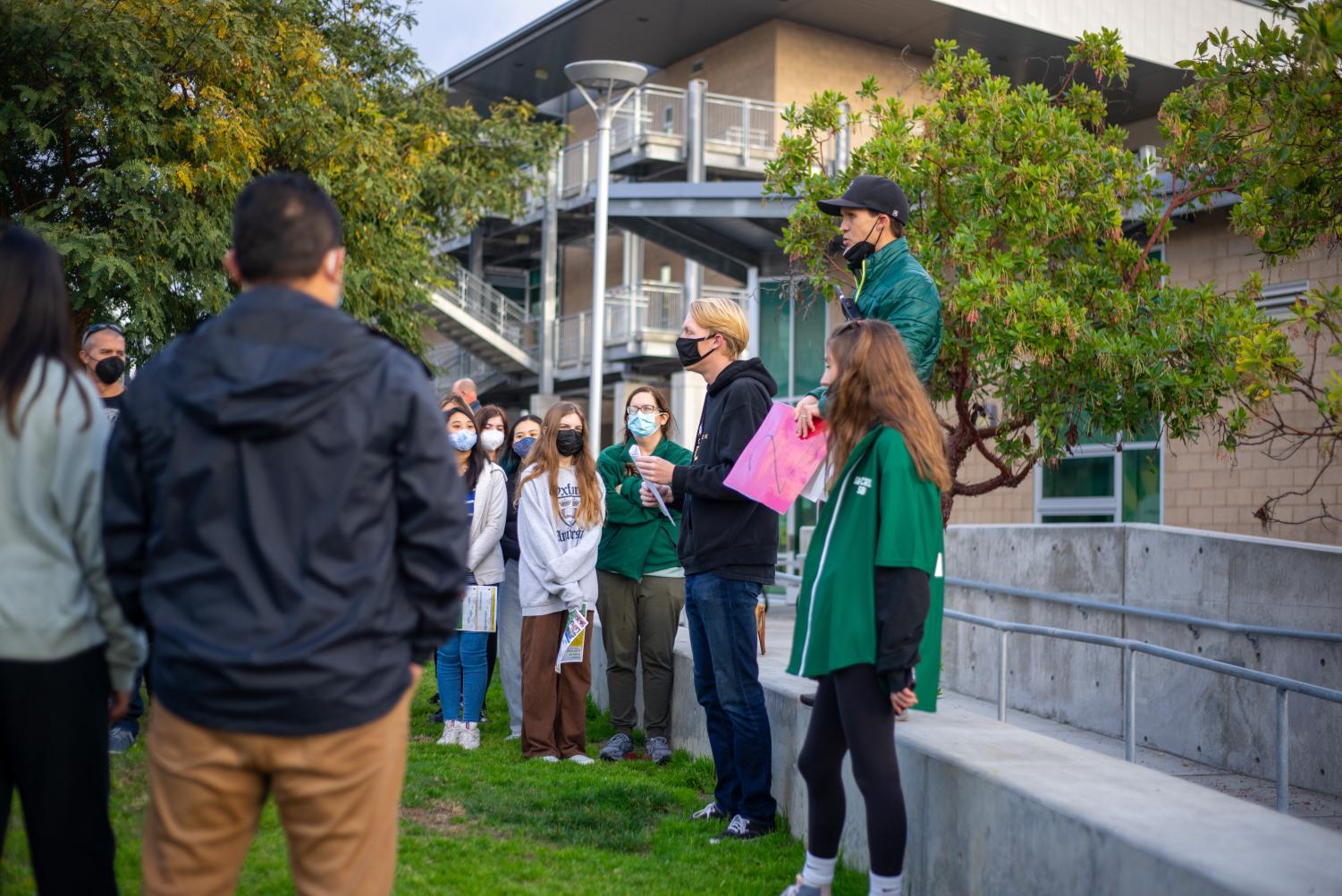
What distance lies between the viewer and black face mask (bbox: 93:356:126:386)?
695 centimetres

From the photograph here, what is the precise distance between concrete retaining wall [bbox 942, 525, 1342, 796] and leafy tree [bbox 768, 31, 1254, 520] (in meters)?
1.65

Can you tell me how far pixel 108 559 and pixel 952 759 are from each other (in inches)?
110

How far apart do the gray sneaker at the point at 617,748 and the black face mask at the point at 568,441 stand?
1.69m

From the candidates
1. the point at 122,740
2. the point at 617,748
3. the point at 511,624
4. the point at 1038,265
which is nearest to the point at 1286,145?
the point at 1038,265

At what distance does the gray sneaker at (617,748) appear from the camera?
780 cm

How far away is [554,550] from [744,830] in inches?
96.9

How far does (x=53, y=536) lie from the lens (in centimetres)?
321

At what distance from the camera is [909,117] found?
10812mm

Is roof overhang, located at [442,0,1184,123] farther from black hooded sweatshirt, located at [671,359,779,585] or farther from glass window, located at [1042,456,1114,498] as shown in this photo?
black hooded sweatshirt, located at [671,359,779,585]

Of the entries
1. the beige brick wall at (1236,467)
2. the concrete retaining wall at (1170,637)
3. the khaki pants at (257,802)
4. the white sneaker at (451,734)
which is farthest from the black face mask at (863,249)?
the beige brick wall at (1236,467)

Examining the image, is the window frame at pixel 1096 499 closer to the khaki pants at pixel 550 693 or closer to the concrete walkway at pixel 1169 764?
the concrete walkway at pixel 1169 764

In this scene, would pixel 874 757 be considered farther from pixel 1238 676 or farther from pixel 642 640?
pixel 1238 676

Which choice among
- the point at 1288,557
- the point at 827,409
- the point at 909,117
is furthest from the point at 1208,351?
the point at 827,409

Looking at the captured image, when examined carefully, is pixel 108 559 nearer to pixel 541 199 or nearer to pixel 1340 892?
pixel 1340 892
